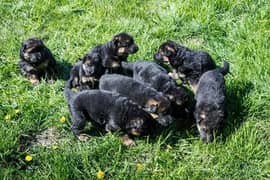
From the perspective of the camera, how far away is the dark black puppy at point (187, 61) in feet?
21.0

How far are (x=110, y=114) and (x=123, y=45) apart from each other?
1074 millimetres

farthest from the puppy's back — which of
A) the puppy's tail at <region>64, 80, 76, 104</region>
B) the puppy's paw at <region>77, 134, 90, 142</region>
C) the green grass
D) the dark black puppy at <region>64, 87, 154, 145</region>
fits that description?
the puppy's paw at <region>77, 134, 90, 142</region>

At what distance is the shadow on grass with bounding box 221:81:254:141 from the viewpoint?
5.74 meters

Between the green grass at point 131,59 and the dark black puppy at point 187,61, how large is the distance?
1.20 feet

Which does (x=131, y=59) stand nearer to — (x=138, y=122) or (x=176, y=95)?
(x=176, y=95)

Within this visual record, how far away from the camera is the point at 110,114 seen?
552 cm

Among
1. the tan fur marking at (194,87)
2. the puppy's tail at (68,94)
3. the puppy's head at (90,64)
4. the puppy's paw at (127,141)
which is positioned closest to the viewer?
the puppy's paw at (127,141)

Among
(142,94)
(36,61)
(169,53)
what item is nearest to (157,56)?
(169,53)

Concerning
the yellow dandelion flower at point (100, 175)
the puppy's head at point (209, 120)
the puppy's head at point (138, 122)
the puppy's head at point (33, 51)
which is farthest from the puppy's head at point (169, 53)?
the yellow dandelion flower at point (100, 175)

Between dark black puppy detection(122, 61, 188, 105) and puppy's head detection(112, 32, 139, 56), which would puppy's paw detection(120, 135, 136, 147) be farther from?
puppy's head detection(112, 32, 139, 56)

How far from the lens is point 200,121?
5.55 metres

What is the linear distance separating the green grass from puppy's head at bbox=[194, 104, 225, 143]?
0.42 feet

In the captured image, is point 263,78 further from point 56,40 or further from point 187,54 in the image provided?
point 56,40

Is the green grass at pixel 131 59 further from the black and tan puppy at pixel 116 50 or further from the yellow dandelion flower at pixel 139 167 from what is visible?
the black and tan puppy at pixel 116 50
